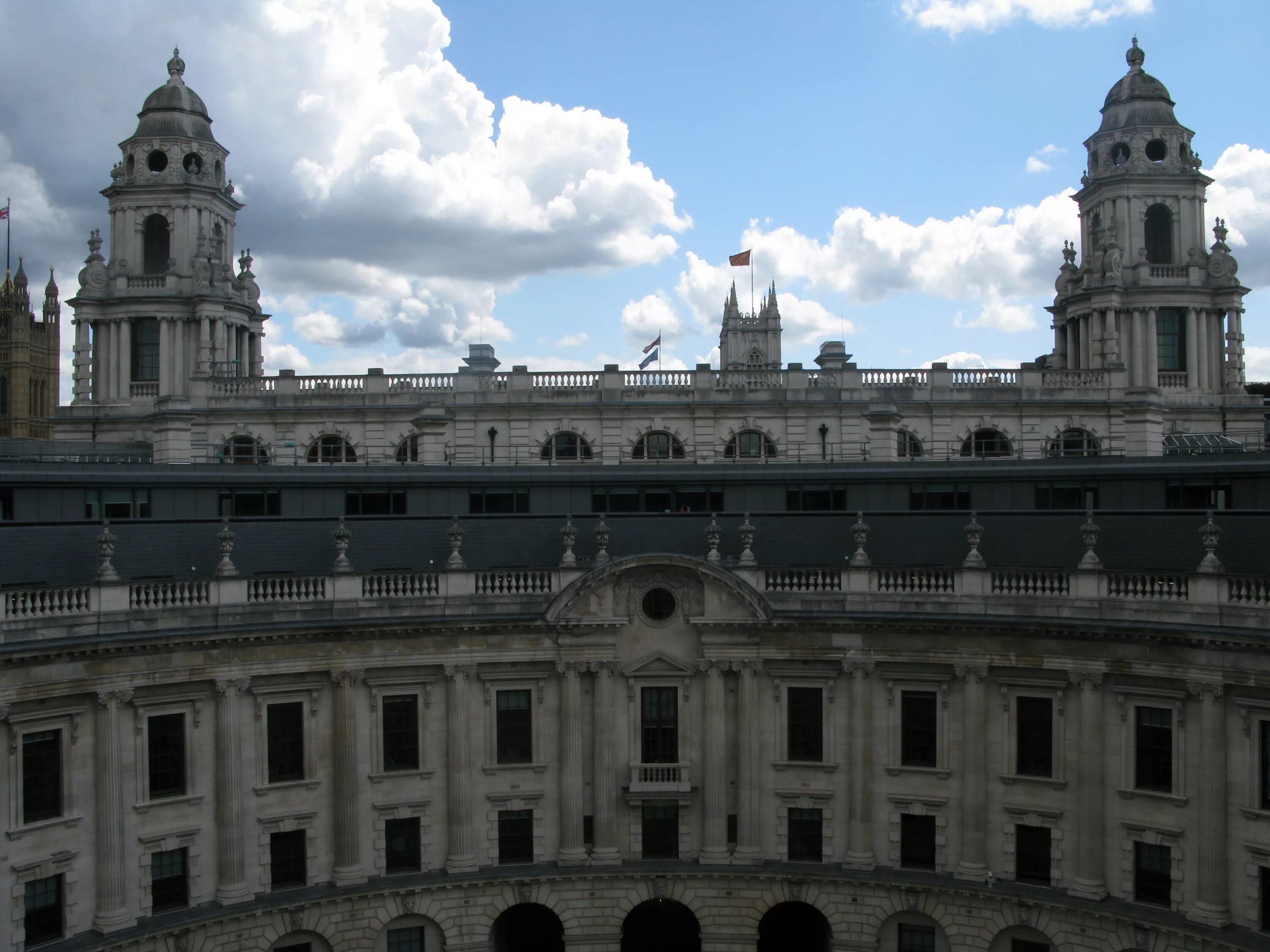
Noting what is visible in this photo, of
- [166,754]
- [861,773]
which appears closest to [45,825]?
[166,754]

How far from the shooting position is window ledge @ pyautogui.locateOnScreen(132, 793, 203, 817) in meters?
37.2

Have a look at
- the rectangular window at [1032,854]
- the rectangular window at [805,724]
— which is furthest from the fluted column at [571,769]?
the rectangular window at [1032,854]

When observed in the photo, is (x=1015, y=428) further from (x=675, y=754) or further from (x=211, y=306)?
(x=211, y=306)

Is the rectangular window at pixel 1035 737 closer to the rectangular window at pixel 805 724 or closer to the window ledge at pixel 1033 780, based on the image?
the window ledge at pixel 1033 780

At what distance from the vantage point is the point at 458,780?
41.3 meters

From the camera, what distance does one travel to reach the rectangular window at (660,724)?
42.6 m

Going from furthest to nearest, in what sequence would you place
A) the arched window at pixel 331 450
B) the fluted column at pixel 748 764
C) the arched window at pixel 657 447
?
the arched window at pixel 331 450, the arched window at pixel 657 447, the fluted column at pixel 748 764

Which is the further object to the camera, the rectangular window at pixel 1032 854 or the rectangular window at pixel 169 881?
the rectangular window at pixel 1032 854

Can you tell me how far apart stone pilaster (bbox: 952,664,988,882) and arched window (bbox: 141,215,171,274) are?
224 feet

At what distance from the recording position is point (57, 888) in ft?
118

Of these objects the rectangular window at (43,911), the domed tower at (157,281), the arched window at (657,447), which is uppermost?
the domed tower at (157,281)

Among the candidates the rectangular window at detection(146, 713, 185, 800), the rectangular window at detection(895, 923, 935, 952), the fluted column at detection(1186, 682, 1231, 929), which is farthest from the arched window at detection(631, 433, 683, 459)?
the fluted column at detection(1186, 682, 1231, 929)

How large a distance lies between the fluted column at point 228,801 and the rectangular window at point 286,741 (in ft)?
4.25

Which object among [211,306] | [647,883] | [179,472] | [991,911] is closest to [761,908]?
[647,883]
